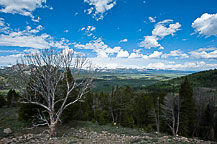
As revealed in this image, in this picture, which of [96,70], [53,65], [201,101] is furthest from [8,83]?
[201,101]

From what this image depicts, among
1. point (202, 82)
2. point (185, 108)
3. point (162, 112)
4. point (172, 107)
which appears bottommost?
point (202, 82)

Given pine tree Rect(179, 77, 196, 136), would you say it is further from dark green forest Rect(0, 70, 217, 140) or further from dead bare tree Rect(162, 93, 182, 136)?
dead bare tree Rect(162, 93, 182, 136)

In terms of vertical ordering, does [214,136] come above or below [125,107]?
below

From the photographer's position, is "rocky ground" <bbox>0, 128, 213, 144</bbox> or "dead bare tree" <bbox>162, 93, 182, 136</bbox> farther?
"dead bare tree" <bbox>162, 93, 182, 136</bbox>

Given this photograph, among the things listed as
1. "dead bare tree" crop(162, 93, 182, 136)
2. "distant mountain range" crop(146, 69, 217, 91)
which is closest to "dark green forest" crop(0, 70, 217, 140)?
"dead bare tree" crop(162, 93, 182, 136)

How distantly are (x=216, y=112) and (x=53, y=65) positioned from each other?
3805cm

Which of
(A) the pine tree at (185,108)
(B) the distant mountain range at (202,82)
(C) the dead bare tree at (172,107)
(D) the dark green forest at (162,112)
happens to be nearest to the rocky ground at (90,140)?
(D) the dark green forest at (162,112)

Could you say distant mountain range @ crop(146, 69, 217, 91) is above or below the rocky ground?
below

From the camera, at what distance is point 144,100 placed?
36.8m

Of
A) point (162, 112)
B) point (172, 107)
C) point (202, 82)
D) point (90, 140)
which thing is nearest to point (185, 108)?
point (172, 107)

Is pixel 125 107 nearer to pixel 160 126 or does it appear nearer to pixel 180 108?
pixel 160 126

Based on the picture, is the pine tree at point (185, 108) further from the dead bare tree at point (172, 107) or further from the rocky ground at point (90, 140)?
the rocky ground at point (90, 140)

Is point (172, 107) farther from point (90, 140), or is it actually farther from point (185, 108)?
point (90, 140)

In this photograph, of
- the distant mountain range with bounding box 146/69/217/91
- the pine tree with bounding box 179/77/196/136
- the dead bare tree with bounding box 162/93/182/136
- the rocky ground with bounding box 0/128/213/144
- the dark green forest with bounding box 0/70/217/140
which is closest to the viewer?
the rocky ground with bounding box 0/128/213/144
